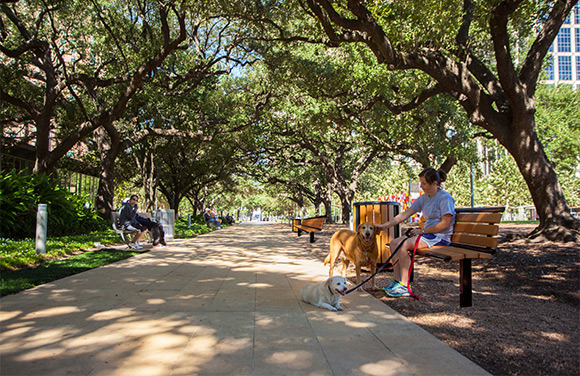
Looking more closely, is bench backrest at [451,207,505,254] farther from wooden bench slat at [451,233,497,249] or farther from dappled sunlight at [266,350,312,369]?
dappled sunlight at [266,350,312,369]

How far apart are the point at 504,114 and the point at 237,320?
900cm

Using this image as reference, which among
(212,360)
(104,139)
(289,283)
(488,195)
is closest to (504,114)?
(289,283)

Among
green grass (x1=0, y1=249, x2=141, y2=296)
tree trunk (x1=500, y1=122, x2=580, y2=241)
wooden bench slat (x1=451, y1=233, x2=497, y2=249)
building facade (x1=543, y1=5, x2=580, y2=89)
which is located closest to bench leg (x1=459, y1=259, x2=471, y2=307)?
wooden bench slat (x1=451, y1=233, x2=497, y2=249)

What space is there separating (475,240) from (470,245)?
0.42 feet

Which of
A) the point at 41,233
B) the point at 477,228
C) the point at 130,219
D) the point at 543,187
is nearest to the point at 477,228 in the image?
the point at 477,228

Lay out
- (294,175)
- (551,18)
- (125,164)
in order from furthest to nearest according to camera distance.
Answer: (294,175)
(125,164)
(551,18)

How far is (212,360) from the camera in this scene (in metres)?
3.16

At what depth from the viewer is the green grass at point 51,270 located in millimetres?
5836

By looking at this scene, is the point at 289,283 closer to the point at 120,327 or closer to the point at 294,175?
the point at 120,327

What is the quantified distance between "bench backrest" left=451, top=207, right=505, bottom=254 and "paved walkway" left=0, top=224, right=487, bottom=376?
1345 millimetres

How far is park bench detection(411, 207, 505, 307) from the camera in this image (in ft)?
15.3

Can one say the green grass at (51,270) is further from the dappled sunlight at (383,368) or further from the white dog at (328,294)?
the dappled sunlight at (383,368)

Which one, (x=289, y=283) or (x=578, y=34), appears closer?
(x=289, y=283)

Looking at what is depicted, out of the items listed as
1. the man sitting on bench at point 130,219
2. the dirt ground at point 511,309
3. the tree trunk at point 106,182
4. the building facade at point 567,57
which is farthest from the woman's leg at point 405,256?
the building facade at point 567,57
